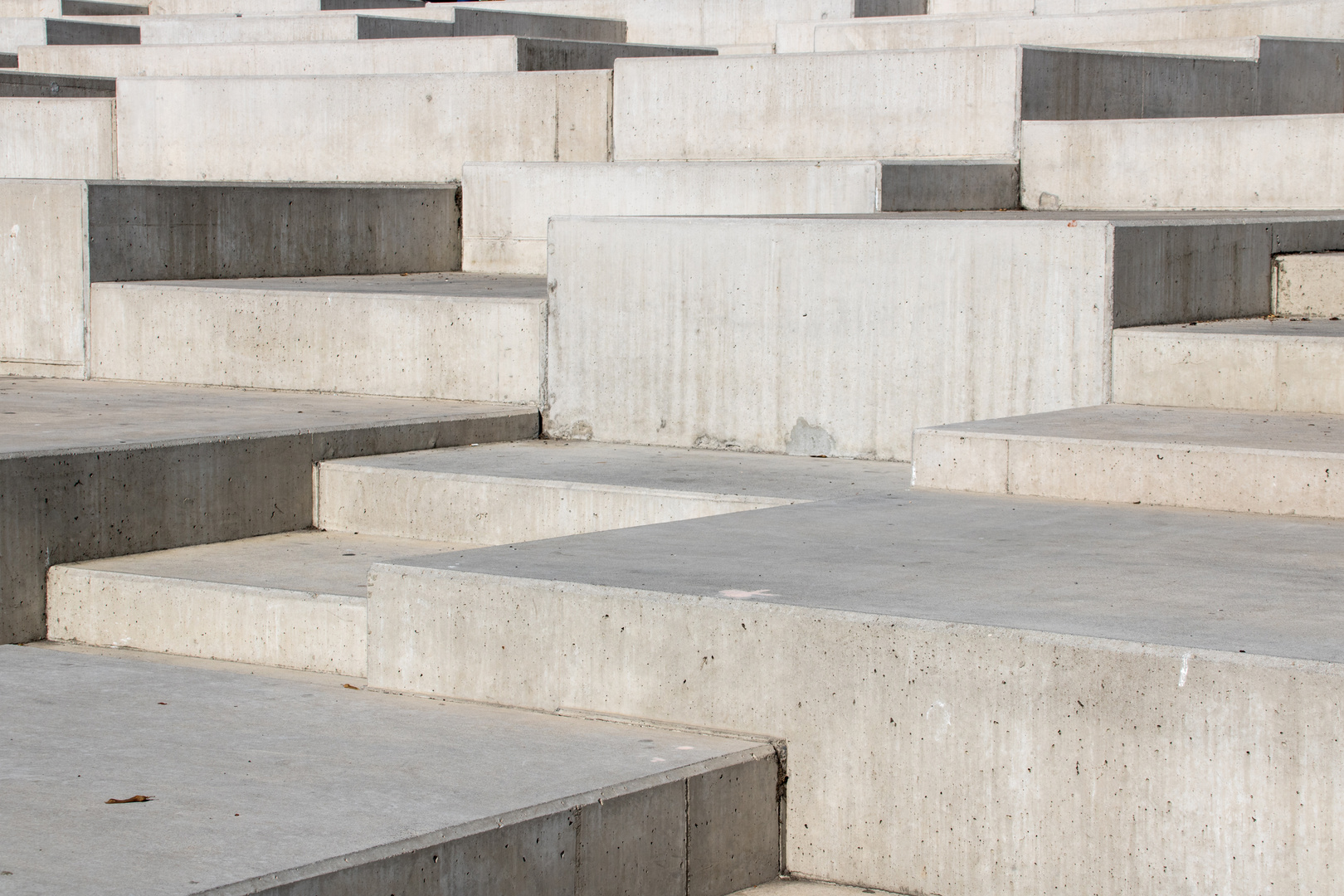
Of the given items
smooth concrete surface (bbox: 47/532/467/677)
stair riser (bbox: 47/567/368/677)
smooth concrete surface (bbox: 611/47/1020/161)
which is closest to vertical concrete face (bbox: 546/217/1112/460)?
smooth concrete surface (bbox: 47/532/467/677)

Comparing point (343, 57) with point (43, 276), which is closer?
point (43, 276)

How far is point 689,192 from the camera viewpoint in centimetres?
858

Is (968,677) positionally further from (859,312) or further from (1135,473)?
(859,312)

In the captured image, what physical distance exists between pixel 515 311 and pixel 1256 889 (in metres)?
4.62

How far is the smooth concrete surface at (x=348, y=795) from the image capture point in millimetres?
2842

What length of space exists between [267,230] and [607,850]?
21.7 feet

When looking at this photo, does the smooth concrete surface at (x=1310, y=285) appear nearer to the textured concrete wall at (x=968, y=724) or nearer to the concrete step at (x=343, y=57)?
the textured concrete wall at (x=968, y=724)

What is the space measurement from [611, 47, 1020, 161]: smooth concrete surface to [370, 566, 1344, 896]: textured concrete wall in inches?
218

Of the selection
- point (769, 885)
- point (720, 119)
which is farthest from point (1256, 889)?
point (720, 119)

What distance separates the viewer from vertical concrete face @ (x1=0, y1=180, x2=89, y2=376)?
8492mm

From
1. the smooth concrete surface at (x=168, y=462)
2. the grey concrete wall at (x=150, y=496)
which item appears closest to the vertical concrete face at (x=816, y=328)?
the smooth concrete surface at (x=168, y=462)

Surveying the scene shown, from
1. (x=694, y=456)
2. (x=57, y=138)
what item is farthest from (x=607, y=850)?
(x=57, y=138)

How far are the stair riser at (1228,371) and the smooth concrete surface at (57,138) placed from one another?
7485mm

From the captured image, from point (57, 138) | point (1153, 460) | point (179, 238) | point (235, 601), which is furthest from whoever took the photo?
point (57, 138)
